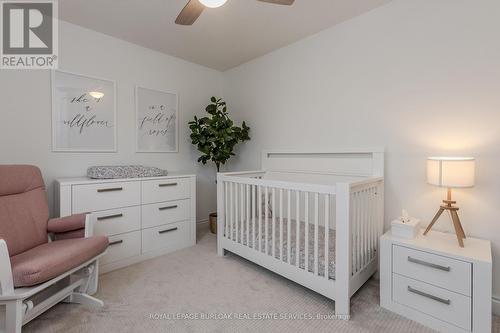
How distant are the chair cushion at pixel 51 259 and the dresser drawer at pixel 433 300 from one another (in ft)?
6.85

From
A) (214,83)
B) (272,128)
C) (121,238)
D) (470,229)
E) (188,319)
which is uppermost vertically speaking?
(214,83)

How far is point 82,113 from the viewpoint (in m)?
2.52

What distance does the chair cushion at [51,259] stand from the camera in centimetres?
130

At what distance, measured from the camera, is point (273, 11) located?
218cm

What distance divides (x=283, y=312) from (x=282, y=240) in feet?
1.74

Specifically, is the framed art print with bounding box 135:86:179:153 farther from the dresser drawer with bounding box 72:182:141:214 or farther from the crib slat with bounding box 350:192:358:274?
the crib slat with bounding box 350:192:358:274

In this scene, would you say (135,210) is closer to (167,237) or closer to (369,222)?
(167,237)

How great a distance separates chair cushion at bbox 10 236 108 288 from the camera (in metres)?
1.30

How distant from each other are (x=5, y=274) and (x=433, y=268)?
96.0 inches

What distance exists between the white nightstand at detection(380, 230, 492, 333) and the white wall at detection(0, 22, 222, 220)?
2.55 metres

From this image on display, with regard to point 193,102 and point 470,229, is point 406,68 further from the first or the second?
point 193,102

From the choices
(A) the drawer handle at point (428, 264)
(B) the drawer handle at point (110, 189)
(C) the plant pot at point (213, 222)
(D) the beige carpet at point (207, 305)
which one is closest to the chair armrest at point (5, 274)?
(D) the beige carpet at point (207, 305)

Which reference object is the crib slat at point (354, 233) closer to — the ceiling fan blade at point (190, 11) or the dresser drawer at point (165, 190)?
the ceiling fan blade at point (190, 11)

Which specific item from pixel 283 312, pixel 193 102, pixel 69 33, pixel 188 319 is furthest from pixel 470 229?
pixel 69 33
